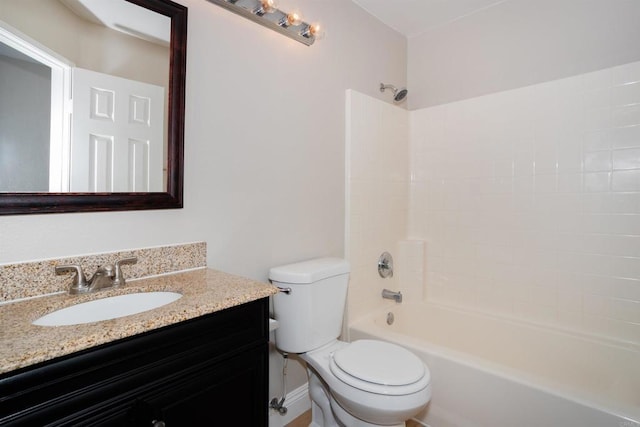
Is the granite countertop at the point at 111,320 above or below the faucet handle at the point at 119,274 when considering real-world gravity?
below

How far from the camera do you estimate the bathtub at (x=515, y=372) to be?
4.35ft

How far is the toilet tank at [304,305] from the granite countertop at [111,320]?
14.1 inches

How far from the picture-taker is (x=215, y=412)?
1.03m

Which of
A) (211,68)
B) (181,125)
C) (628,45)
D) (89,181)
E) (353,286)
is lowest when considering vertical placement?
(353,286)

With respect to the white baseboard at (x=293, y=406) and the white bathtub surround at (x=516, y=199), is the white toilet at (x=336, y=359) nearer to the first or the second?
the white baseboard at (x=293, y=406)

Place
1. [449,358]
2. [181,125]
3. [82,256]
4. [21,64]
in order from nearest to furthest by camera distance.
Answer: [21,64] → [82,256] → [181,125] → [449,358]

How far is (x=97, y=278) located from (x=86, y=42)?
807 millimetres

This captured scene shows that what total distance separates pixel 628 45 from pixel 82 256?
272 centimetres

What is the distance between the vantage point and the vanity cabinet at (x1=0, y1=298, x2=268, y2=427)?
72cm

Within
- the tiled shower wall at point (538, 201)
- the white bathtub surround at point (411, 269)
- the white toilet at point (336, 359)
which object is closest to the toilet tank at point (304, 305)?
the white toilet at point (336, 359)

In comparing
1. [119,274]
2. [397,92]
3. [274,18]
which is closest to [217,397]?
[119,274]

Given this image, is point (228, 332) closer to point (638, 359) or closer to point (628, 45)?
point (638, 359)

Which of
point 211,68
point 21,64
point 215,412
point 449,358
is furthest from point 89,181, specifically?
point 449,358

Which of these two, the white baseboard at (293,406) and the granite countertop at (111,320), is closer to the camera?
the granite countertop at (111,320)
